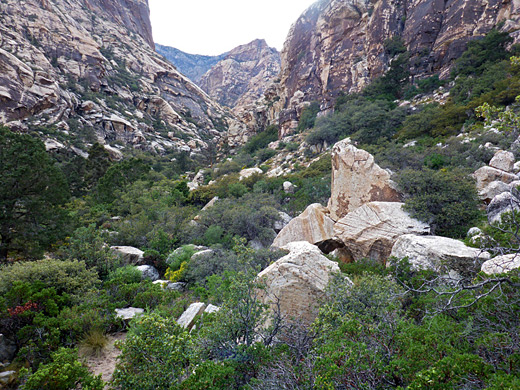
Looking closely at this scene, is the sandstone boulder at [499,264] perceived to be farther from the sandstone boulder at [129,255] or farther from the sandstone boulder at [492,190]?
the sandstone boulder at [129,255]

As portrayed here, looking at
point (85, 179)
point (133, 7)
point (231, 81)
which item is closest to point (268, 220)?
point (85, 179)

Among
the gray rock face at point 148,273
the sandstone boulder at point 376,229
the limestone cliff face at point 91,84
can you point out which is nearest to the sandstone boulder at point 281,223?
the sandstone boulder at point 376,229

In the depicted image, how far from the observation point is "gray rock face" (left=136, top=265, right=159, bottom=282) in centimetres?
921

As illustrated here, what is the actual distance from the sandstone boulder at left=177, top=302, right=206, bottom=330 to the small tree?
7.20m

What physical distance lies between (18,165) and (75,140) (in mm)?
28640

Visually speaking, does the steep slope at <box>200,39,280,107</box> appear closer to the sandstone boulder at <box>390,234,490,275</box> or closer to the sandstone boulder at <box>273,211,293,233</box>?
the sandstone boulder at <box>273,211,293,233</box>

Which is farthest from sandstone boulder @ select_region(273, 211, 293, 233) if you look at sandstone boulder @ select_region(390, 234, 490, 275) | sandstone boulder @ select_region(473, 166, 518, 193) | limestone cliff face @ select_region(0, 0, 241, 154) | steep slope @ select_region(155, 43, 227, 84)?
steep slope @ select_region(155, 43, 227, 84)

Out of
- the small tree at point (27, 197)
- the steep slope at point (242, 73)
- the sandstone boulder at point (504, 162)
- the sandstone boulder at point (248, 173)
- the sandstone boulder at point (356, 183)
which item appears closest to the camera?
the small tree at point (27, 197)

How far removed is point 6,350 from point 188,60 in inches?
8166

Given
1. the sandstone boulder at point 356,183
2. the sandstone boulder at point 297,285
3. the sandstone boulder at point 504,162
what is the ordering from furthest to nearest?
the sandstone boulder at point 504,162
the sandstone boulder at point 356,183
the sandstone boulder at point 297,285

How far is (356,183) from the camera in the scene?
33.6ft

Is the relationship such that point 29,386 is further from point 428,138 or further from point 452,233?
point 428,138

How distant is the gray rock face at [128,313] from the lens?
6.26 metres

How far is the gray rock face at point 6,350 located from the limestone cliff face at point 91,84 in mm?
33941
